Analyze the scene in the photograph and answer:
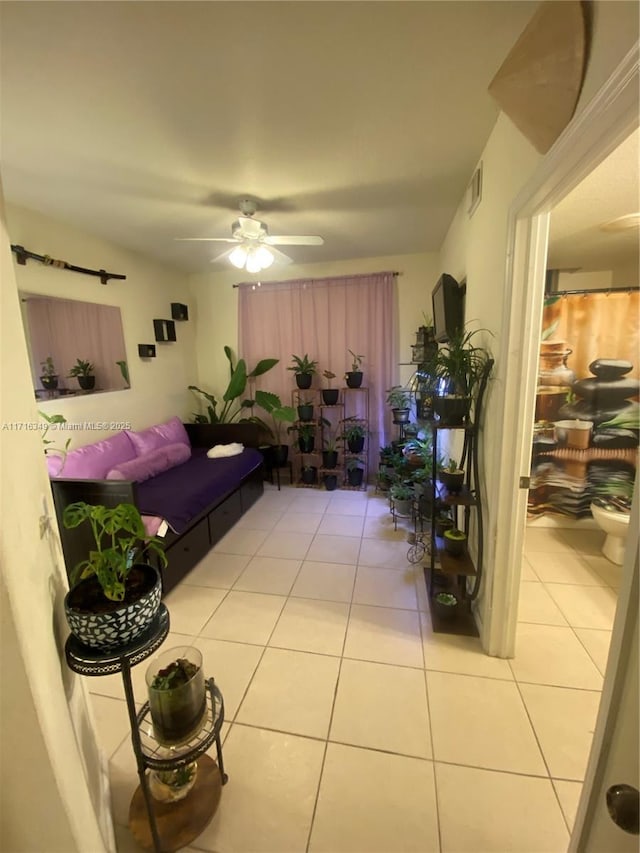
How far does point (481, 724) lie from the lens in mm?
1440

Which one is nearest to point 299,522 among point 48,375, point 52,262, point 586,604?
point 586,604

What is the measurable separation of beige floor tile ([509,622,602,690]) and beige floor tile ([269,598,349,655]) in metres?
0.88

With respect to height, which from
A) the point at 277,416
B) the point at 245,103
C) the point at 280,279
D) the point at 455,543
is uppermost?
the point at 245,103

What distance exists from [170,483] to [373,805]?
2303mm

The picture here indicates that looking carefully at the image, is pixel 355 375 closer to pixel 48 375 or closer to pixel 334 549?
pixel 334 549

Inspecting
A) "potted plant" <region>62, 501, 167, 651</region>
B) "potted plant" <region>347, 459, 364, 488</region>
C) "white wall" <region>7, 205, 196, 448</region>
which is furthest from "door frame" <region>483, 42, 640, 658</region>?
"white wall" <region>7, 205, 196, 448</region>

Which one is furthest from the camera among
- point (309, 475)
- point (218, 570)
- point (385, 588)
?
point (309, 475)

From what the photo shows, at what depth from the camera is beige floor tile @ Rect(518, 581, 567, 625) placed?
78.0 inches

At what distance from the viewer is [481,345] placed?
1877 mm

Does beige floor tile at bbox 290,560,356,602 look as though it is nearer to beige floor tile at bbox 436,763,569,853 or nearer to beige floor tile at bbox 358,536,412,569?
beige floor tile at bbox 358,536,412,569

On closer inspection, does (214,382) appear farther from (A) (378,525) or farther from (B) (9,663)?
(B) (9,663)

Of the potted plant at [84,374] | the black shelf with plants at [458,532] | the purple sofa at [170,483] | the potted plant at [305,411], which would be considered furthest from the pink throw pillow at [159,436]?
the black shelf with plants at [458,532]

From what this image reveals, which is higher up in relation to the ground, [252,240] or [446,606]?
[252,240]

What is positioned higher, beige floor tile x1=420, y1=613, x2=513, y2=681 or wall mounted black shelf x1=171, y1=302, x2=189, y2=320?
wall mounted black shelf x1=171, y1=302, x2=189, y2=320
